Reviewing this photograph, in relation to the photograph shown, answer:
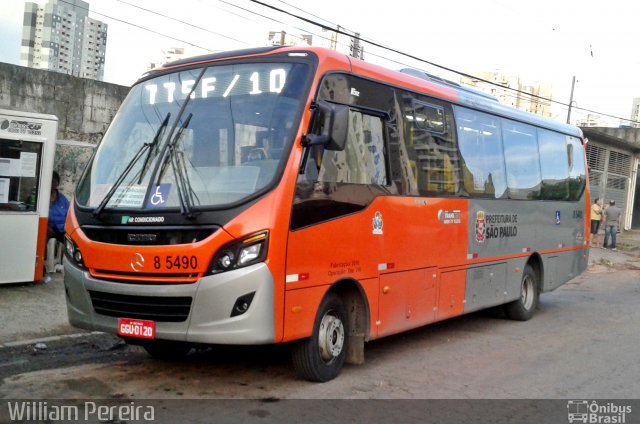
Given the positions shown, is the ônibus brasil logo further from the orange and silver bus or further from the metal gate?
the metal gate

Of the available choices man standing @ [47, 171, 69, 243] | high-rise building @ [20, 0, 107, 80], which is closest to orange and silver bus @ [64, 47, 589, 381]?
man standing @ [47, 171, 69, 243]

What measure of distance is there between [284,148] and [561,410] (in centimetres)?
336

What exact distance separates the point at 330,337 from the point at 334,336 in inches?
4.2

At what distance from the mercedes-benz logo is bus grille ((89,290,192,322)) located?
0.25m

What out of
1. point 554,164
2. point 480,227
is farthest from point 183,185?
point 554,164

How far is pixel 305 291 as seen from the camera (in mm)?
5816

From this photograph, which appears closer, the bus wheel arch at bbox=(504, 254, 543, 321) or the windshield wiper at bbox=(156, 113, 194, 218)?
the windshield wiper at bbox=(156, 113, 194, 218)

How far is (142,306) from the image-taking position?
18.3 ft

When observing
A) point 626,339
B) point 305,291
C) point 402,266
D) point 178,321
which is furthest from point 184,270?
point 626,339

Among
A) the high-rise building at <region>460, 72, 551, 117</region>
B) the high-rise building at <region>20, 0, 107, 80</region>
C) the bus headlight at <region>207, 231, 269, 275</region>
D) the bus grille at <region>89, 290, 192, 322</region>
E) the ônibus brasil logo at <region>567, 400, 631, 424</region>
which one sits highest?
the high-rise building at <region>460, 72, 551, 117</region>

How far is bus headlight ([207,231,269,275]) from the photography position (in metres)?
Result: 5.32

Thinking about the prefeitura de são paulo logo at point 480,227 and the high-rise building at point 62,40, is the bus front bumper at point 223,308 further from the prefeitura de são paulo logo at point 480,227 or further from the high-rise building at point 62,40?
the high-rise building at point 62,40

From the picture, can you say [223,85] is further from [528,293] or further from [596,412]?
[528,293]

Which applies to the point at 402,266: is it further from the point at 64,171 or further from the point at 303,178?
the point at 64,171
